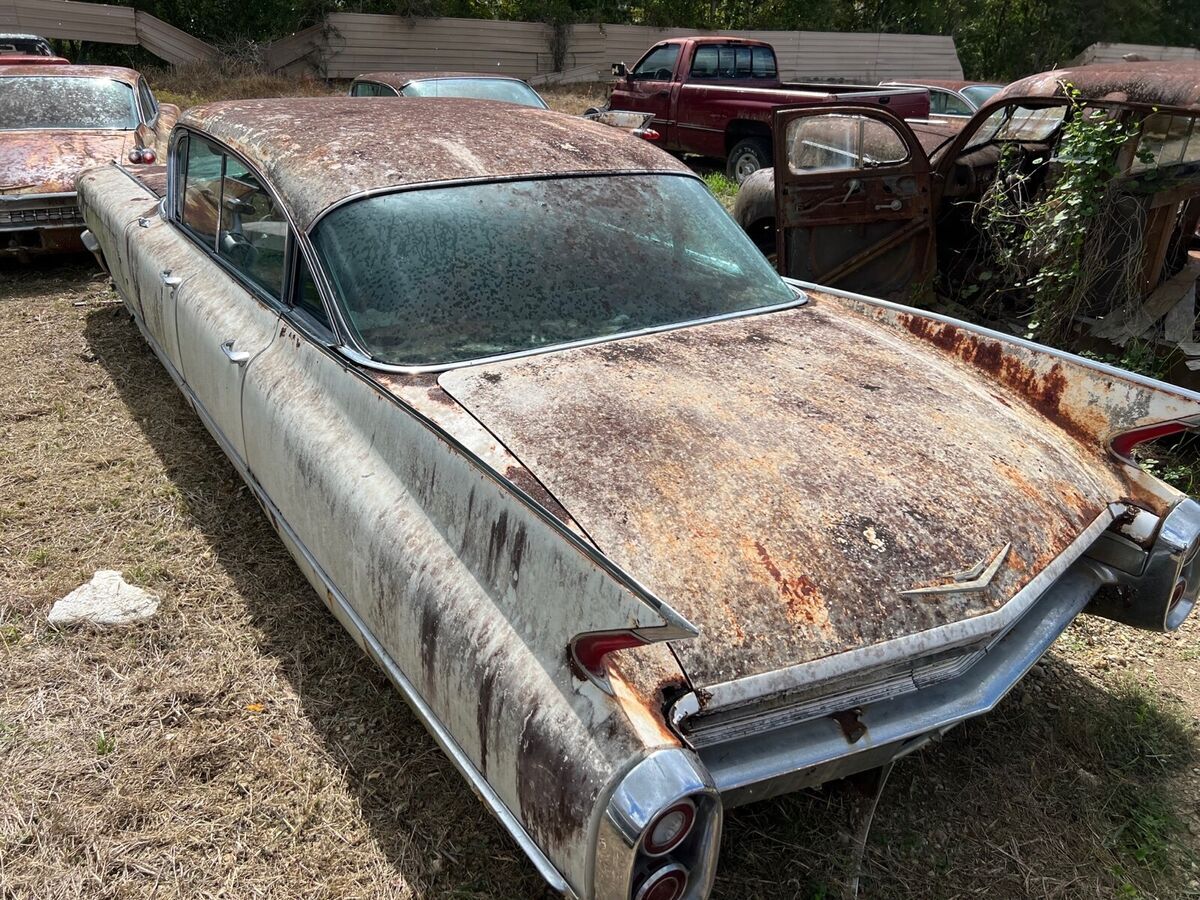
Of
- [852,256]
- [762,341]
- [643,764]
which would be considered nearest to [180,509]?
[762,341]

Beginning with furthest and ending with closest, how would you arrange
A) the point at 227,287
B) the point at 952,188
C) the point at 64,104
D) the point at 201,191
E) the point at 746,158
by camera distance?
the point at 746,158 → the point at 64,104 → the point at 952,188 → the point at 201,191 → the point at 227,287

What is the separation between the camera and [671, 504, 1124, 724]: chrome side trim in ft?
5.46

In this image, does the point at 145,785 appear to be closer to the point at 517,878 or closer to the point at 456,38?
the point at 517,878

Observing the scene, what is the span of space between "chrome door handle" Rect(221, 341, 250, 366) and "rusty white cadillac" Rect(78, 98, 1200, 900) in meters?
0.02

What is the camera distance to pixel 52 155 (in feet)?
20.9

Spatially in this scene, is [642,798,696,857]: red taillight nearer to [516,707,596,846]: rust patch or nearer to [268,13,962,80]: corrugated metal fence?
[516,707,596,846]: rust patch

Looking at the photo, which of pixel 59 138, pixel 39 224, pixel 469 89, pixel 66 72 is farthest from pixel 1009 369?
pixel 66 72

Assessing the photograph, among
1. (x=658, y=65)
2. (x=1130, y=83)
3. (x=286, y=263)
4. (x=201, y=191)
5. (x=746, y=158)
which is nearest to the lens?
(x=286, y=263)

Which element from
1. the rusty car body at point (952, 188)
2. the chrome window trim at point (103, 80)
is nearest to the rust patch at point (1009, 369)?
the rusty car body at point (952, 188)

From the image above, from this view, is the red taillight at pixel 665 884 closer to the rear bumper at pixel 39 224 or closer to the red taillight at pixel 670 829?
the red taillight at pixel 670 829

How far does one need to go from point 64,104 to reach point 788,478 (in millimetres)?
7358

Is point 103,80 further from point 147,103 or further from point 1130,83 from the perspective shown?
point 1130,83

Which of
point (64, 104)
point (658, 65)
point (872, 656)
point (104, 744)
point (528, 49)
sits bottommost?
point (104, 744)

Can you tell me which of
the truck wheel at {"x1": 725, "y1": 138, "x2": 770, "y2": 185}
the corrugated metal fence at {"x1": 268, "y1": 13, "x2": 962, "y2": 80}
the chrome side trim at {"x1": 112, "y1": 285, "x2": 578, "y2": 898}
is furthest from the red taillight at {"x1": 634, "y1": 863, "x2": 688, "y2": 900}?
the corrugated metal fence at {"x1": 268, "y1": 13, "x2": 962, "y2": 80}
